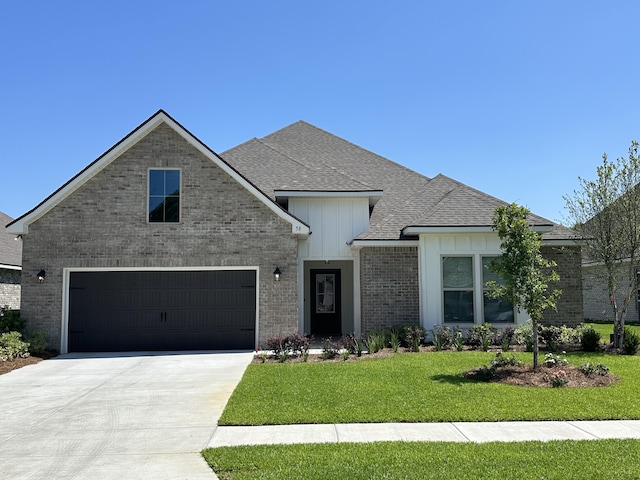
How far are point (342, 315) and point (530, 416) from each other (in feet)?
38.5

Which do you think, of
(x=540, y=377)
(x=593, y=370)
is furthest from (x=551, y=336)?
(x=540, y=377)

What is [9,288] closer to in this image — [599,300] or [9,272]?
[9,272]

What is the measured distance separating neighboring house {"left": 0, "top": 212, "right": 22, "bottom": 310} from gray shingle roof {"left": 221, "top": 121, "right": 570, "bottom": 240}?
11.3 meters

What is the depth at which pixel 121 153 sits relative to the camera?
14.9 meters

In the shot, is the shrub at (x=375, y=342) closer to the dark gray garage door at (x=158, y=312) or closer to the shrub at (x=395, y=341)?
the shrub at (x=395, y=341)

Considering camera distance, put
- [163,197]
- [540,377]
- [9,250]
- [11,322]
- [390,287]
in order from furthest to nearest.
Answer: [9,250] → [390,287] → [163,197] → [11,322] → [540,377]

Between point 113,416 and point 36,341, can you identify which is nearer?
point 113,416

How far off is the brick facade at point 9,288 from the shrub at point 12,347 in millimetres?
10379

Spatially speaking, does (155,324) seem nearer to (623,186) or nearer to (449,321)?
(449,321)

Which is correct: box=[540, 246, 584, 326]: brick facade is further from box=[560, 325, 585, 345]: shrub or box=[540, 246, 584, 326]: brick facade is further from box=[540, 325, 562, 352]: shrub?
box=[540, 325, 562, 352]: shrub

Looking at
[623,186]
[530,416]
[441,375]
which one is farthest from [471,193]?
[530,416]

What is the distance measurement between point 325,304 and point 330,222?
4376 mm

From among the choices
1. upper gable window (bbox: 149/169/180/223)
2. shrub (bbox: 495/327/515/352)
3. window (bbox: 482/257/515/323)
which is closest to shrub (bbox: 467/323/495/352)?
shrub (bbox: 495/327/515/352)

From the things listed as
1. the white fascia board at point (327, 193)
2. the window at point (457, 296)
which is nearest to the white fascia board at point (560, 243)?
the window at point (457, 296)
